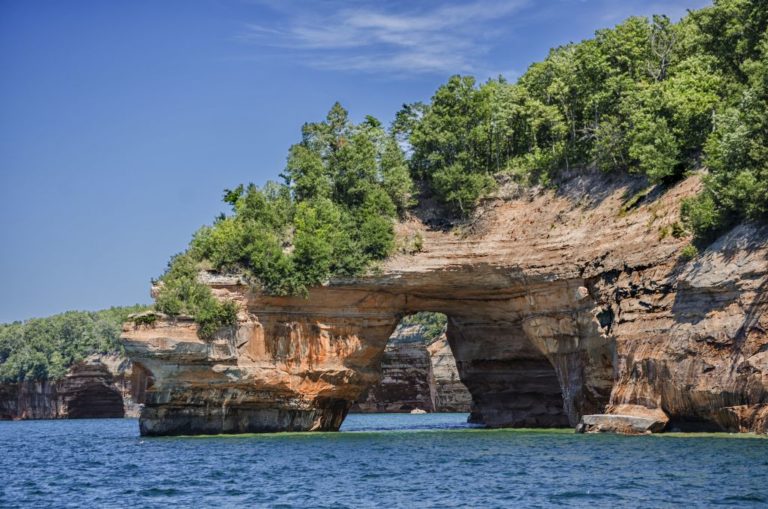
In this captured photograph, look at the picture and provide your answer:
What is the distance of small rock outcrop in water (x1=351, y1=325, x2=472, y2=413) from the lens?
93438mm

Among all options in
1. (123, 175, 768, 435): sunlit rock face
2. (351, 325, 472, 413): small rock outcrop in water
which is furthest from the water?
(351, 325, 472, 413): small rock outcrop in water

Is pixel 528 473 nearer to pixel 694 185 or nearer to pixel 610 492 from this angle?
pixel 610 492

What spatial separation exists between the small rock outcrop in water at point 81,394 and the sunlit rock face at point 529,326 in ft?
171

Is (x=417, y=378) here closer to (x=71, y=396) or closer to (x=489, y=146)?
(x=71, y=396)

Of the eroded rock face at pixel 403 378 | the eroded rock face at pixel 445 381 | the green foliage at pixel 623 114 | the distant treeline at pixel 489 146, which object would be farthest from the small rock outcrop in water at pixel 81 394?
the green foliage at pixel 623 114

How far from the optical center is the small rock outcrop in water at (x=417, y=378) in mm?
93438

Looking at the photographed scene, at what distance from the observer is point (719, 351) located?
3891cm

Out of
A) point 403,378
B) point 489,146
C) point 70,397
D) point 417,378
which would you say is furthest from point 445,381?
point 70,397

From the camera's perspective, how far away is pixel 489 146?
61.8 m

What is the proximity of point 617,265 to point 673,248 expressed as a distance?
3.14m

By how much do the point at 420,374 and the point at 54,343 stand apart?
130ft

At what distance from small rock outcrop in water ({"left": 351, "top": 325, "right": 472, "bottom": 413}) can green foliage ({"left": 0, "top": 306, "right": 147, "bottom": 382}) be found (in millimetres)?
26904

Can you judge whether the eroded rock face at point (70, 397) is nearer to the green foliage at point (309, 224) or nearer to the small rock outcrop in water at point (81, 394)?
the small rock outcrop in water at point (81, 394)

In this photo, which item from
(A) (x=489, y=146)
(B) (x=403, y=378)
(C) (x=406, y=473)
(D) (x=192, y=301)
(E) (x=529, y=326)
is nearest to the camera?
(C) (x=406, y=473)
